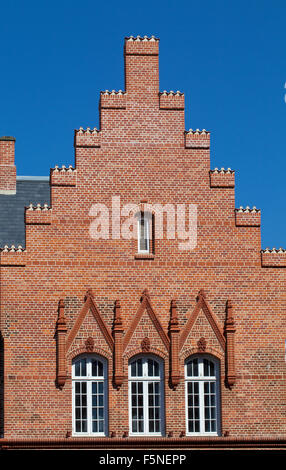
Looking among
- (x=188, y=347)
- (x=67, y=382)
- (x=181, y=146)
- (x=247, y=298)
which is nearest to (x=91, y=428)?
(x=67, y=382)

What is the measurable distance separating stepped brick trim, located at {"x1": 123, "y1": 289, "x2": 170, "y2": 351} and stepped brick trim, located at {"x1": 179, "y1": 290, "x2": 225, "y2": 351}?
2.04ft

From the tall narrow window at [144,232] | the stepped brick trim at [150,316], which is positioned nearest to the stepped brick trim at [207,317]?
the stepped brick trim at [150,316]

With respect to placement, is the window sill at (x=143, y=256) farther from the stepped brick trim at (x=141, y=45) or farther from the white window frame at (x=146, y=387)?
the stepped brick trim at (x=141, y=45)

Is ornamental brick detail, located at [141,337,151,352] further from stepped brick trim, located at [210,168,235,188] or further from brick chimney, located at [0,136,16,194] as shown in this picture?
brick chimney, located at [0,136,16,194]

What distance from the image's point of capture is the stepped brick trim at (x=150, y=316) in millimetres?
40688

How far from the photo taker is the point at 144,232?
41938mm

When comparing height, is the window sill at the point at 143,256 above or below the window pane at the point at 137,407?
above

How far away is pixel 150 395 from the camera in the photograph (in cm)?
4059

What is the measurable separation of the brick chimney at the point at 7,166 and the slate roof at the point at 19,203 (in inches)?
12.2

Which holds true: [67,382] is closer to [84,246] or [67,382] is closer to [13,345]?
[13,345]

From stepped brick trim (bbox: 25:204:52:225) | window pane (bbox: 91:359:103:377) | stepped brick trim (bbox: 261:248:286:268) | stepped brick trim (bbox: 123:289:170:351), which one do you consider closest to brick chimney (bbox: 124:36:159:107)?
stepped brick trim (bbox: 25:204:52:225)

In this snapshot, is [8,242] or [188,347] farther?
[8,242]

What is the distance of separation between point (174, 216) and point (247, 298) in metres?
3.86
